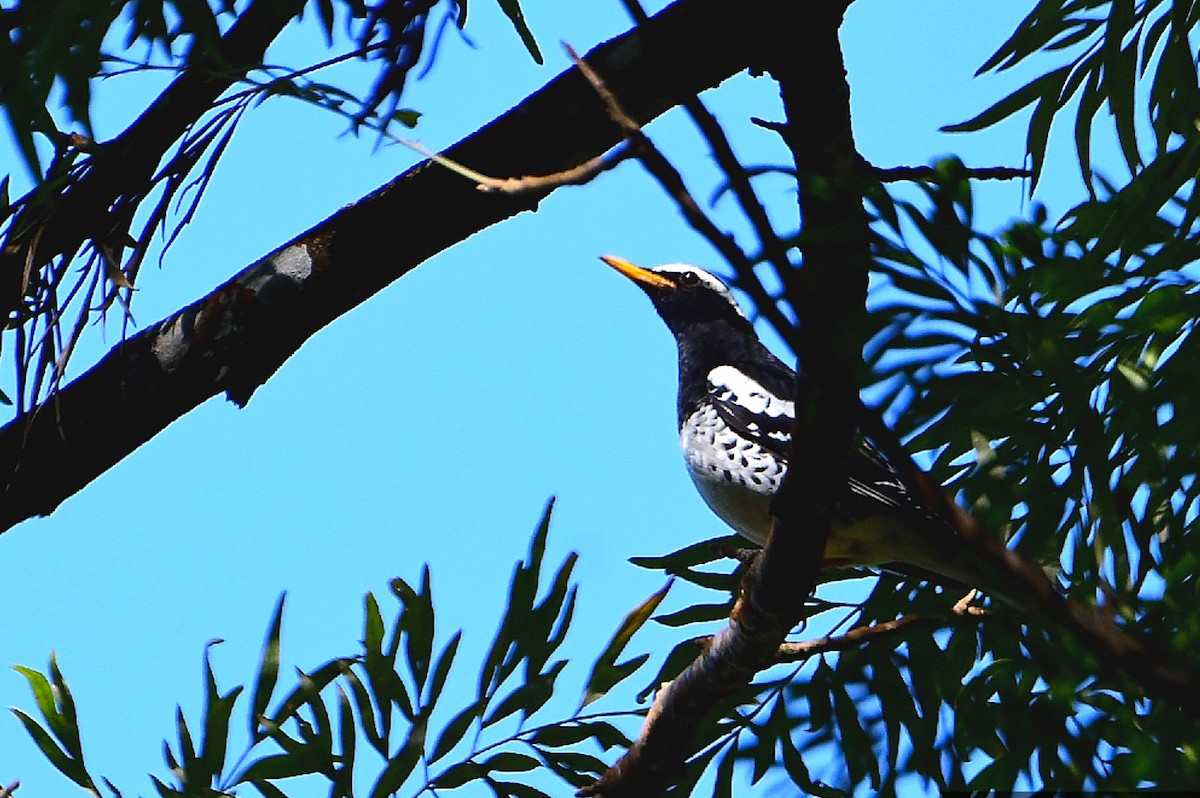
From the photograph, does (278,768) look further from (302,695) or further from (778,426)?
(778,426)

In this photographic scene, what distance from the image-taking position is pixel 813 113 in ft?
6.38

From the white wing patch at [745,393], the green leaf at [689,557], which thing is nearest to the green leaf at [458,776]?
the green leaf at [689,557]

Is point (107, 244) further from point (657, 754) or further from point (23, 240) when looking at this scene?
point (657, 754)

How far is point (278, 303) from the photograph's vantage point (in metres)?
2.75

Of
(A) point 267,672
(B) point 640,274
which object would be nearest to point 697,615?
(A) point 267,672

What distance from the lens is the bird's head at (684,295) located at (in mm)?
4582

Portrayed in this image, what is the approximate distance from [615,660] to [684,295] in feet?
6.17

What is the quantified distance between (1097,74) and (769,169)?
1.89 metres

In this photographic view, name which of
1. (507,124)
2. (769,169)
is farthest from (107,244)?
(769,169)

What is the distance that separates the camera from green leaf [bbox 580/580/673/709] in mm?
2926

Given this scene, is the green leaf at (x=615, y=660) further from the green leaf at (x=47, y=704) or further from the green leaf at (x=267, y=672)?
the green leaf at (x=47, y=704)

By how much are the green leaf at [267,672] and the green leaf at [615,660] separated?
0.57 metres

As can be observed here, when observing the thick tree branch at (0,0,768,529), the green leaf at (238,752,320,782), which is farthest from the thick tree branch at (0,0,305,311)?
the green leaf at (238,752,320,782)

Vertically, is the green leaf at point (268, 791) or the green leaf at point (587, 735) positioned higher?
the green leaf at point (587, 735)
